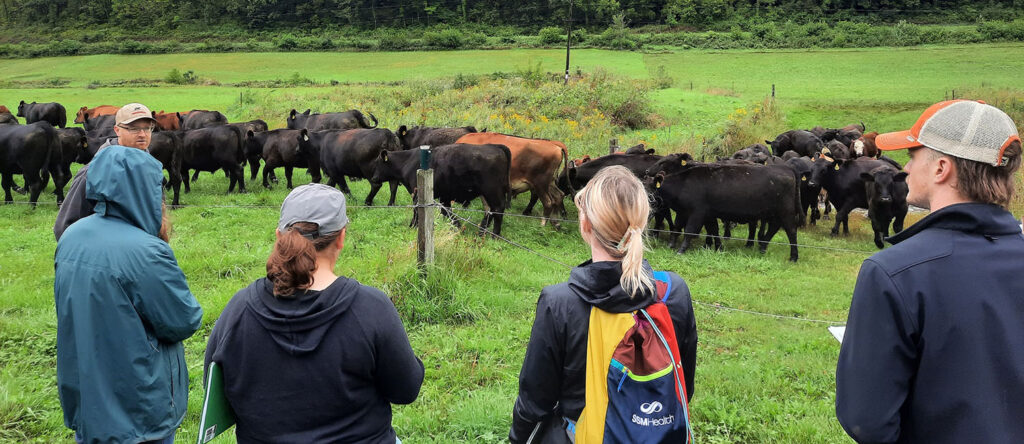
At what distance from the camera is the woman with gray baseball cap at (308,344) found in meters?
2.41

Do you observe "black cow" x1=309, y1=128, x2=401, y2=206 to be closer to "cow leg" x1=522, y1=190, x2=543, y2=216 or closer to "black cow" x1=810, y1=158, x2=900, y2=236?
"cow leg" x1=522, y1=190, x2=543, y2=216

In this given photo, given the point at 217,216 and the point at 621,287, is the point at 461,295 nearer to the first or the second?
the point at 621,287

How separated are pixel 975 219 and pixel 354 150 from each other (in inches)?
509

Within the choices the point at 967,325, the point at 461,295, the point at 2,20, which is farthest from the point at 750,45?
the point at 2,20

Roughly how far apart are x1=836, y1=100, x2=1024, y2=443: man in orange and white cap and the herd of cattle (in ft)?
30.2

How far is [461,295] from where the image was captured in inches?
281

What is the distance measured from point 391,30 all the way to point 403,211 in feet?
216

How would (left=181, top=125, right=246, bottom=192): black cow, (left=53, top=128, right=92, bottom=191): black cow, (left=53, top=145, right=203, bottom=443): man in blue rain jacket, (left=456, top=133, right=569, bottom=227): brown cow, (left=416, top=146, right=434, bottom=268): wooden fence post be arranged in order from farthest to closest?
(left=181, top=125, right=246, bottom=192): black cow → (left=53, top=128, right=92, bottom=191): black cow → (left=456, top=133, right=569, bottom=227): brown cow → (left=416, top=146, right=434, bottom=268): wooden fence post → (left=53, top=145, right=203, bottom=443): man in blue rain jacket

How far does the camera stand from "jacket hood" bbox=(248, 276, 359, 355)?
240 centimetres

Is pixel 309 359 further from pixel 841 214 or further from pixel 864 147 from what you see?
pixel 864 147

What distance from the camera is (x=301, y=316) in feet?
7.86

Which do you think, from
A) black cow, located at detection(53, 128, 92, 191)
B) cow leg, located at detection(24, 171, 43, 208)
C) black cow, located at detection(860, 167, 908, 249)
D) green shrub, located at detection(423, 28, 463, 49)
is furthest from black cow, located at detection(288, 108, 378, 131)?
green shrub, located at detection(423, 28, 463, 49)

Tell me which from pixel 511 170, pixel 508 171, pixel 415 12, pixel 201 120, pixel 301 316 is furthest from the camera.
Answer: pixel 415 12

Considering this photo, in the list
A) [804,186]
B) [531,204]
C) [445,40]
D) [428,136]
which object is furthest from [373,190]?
[445,40]
